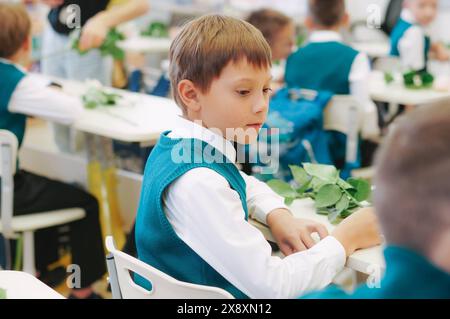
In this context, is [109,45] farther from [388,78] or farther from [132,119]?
[388,78]

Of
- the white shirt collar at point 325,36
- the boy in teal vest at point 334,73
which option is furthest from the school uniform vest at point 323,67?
the white shirt collar at point 325,36

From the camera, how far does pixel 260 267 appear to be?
3.77ft

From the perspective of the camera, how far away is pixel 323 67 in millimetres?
2998

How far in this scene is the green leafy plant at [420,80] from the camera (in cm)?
332

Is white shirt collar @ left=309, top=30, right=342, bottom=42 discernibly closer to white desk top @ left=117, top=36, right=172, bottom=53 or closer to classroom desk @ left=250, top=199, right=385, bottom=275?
classroom desk @ left=250, top=199, right=385, bottom=275

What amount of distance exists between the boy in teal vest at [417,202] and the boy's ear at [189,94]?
60 cm

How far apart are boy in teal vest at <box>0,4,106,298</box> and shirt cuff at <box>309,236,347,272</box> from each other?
1.44 metres

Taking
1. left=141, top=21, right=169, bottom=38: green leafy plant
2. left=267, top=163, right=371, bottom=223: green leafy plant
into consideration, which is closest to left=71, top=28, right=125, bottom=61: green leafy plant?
left=267, top=163, right=371, bottom=223: green leafy plant

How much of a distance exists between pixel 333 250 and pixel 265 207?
26 centimetres

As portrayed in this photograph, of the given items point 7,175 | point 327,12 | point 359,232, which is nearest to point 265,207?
point 359,232

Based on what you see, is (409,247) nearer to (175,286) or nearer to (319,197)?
(175,286)

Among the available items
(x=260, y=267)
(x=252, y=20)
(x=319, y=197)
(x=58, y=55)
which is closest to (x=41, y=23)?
(x=58, y=55)

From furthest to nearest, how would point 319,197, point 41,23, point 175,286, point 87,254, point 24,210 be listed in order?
point 41,23
point 87,254
point 24,210
point 319,197
point 175,286

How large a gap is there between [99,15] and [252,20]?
31.2 inches
